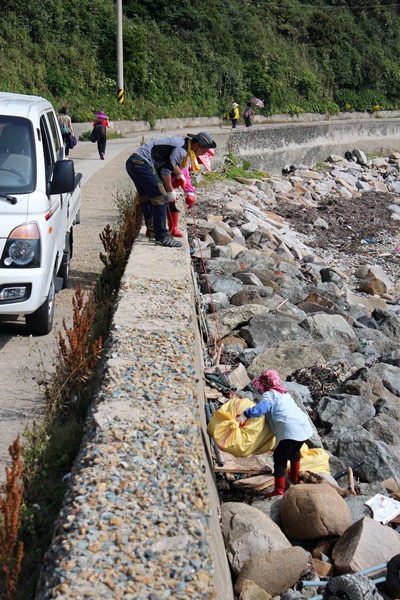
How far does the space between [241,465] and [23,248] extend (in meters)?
2.51

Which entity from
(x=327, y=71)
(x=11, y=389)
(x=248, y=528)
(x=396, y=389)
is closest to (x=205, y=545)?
(x=248, y=528)

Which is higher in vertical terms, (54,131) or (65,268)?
(54,131)

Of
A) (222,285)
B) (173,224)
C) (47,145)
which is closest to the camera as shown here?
(47,145)

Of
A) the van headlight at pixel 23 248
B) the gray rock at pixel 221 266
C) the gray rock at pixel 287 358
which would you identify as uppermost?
the van headlight at pixel 23 248

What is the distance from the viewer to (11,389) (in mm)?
6203

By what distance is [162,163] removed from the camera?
906cm

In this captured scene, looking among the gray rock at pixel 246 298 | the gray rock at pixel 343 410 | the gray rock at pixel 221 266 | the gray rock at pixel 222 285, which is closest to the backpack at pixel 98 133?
the gray rock at pixel 221 266

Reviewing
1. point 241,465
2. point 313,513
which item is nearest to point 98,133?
point 241,465

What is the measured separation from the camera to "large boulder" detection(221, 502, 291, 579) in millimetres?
4934

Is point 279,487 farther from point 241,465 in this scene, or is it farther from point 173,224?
Answer: point 173,224

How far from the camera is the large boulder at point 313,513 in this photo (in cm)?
534

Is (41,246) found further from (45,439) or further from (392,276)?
(392,276)

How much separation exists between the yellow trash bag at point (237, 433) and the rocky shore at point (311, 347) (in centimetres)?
37

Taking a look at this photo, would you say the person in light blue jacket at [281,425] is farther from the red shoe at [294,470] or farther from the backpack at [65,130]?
the backpack at [65,130]
